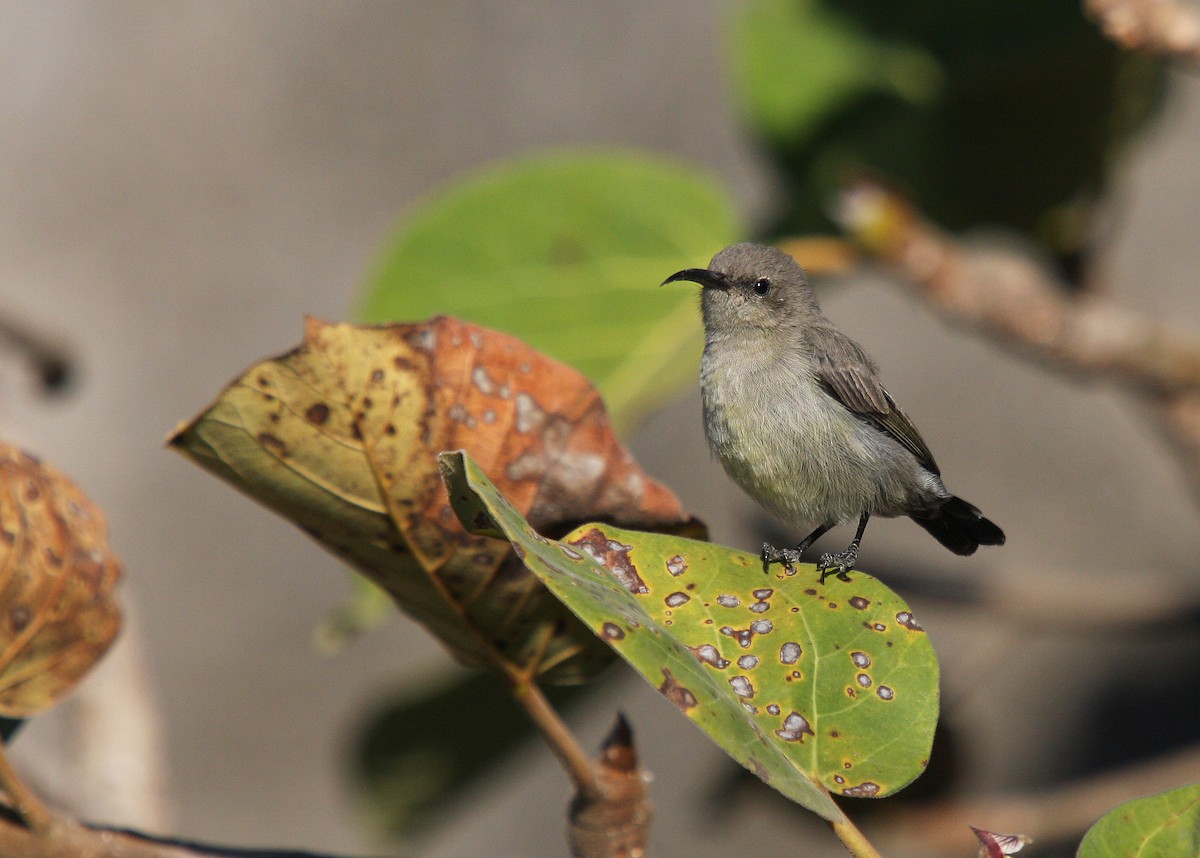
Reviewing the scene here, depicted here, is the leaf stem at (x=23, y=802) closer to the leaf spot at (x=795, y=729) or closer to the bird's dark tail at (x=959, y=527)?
the leaf spot at (x=795, y=729)

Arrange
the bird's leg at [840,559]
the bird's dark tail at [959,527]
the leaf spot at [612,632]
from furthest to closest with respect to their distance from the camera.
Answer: the bird's dark tail at [959,527]
the bird's leg at [840,559]
the leaf spot at [612,632]

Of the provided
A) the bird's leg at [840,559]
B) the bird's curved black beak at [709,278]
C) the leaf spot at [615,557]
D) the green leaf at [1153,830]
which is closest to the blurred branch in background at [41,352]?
the bird's curved black beak at [709,278]

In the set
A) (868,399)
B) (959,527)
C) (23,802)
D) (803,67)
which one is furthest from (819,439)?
(803,67)

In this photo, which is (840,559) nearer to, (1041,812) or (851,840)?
(851,840)

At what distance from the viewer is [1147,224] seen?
4059 millimetres

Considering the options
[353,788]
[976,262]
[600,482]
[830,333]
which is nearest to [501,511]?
[600,482]

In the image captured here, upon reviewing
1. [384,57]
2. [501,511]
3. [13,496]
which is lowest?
[13,496]

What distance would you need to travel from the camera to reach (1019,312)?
249 cm

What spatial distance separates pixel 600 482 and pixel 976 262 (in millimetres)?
1618

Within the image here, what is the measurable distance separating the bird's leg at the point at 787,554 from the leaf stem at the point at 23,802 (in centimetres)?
70

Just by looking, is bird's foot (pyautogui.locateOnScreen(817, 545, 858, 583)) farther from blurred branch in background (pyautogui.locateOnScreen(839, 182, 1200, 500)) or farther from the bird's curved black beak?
blurred branch in background (pyautogui.locateOnScreen(839, 182, 1200, 500))

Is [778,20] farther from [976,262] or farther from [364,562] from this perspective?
[364,562]

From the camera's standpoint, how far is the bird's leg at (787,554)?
4.21 feet

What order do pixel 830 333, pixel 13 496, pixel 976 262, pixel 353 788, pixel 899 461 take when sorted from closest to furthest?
1. pixel 13 496
2. pixel 899 461
3. pixel 830 333
4. pixel 976 262
5. pixel 353 788
